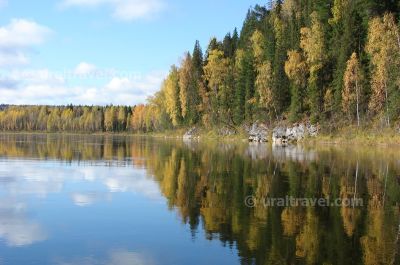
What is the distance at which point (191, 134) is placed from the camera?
113 meters

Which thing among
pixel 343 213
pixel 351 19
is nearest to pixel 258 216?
pixel 343 213

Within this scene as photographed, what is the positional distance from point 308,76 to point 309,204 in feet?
203

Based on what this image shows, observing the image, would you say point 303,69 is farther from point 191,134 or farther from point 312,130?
point 191,134

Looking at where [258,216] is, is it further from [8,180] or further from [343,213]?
[8,180]

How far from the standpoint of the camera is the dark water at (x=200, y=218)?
11828mm

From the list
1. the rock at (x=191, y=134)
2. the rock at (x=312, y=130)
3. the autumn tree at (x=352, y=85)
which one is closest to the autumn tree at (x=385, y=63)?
the autumn tree at (x=352, y=85)

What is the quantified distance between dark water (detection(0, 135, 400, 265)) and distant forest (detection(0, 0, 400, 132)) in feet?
117

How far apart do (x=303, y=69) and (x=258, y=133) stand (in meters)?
14.7

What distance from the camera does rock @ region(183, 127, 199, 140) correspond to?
363ft

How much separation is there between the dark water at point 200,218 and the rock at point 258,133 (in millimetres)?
54489

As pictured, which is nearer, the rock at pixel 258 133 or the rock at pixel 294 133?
the rock at pixel 294 133

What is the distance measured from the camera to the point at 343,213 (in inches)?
672

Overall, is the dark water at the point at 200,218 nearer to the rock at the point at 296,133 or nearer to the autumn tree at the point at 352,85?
the autumn tree at the point at 352,85

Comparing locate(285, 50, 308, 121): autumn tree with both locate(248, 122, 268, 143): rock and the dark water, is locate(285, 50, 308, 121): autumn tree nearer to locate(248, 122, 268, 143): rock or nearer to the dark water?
locate(248, 122, 268, 143): rock
